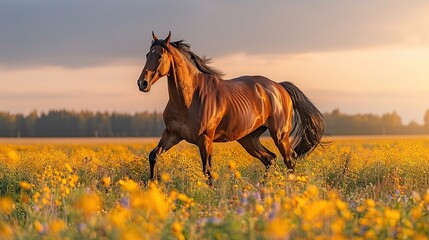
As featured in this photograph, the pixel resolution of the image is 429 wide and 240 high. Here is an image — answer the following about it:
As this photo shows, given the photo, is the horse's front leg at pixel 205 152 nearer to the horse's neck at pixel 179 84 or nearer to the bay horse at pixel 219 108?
the bay horse at pixel 219 108

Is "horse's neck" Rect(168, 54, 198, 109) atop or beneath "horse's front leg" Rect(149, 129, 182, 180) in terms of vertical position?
atop

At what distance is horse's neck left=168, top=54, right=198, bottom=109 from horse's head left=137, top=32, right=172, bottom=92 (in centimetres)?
22

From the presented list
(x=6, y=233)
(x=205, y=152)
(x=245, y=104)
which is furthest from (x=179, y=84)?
(x=6, y=233)

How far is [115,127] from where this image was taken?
67562 mm

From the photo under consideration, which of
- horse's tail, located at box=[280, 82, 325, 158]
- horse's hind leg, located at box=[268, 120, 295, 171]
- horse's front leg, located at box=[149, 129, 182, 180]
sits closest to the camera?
horse's front leg, located at box=[149, 129, 182, 180]

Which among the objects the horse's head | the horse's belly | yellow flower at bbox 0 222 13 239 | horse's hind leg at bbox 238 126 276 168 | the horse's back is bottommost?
yellow flower at bbox 0 222 13 239

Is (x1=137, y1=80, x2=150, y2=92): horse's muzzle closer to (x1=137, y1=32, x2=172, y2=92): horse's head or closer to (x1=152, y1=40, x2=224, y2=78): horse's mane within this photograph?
(x1=137, y1=32, x2=172, y2=92): horse's head

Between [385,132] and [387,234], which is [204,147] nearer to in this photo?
[387,234]

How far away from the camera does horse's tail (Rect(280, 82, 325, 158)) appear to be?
564 inches

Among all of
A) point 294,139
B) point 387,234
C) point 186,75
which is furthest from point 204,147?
point 387,234

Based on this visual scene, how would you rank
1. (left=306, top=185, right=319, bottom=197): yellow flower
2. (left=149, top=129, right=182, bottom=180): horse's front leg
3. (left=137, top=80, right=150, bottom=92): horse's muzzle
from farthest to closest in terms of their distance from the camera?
1. (left=149, top=129, right=182, bottom=180): horse's front leg
2. (left=137, top=80, right=150, bottom=92): horse's muzzle
3. (left=306, top=185, right=319, bottom=197): yellow flower

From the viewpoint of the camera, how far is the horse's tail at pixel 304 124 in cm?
1432

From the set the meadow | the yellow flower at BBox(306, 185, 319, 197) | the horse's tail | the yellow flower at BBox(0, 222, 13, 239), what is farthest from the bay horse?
the yellow flower at BBox(0, 222, 13, 239)

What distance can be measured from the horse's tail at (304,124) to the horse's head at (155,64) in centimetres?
408
